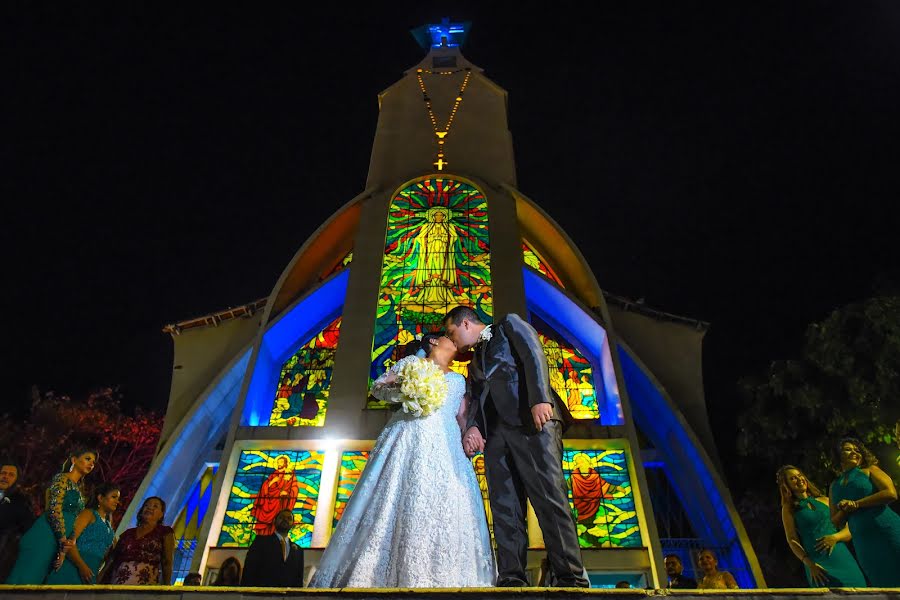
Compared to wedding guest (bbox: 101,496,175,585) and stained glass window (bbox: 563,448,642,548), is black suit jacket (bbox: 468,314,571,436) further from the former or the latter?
stained glass window (bbox: 563,448,642,548)

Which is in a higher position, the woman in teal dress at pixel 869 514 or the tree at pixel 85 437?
the tree at pixel 85 437

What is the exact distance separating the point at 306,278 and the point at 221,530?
20.9ft

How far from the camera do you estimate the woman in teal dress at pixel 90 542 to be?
15.0ft

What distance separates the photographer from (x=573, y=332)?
14.4 m

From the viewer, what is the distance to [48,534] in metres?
4.53

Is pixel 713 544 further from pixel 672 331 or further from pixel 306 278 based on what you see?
pixel 306 278

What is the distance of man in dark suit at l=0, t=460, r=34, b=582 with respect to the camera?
458 centimetres

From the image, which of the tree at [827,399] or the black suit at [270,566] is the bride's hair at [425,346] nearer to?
the black suit at [270,566]

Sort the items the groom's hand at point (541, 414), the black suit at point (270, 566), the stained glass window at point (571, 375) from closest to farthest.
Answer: the groom's hand at point (541, 414) < the black suit at point (270, 566) < the stained glass window at point (571, 375)

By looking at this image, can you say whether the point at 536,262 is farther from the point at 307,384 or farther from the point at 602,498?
the point at 602,498

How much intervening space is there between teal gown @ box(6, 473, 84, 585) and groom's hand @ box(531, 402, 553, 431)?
10.8ft

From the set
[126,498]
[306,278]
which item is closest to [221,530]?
[306,278]

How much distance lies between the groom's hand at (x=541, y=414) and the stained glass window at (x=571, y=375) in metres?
8.96

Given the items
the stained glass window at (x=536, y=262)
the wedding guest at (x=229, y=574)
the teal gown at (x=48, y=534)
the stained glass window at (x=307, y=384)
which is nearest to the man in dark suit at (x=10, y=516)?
the teal gown at (x=48, y=534)
